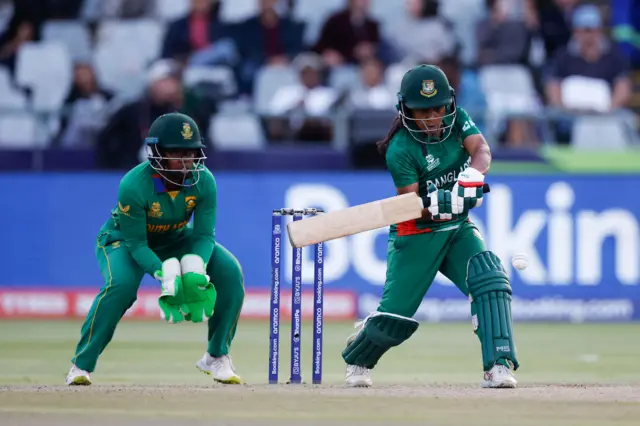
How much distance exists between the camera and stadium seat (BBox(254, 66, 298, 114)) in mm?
14969

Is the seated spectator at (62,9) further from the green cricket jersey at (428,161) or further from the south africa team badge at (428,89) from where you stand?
the south africa team badge at (428,89)

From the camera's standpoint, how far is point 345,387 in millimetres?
7301

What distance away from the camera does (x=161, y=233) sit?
25.4 feet

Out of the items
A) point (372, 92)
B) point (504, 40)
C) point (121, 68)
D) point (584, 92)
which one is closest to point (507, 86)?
point (504, 40)

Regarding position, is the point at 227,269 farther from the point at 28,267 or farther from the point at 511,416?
the point at 28,267

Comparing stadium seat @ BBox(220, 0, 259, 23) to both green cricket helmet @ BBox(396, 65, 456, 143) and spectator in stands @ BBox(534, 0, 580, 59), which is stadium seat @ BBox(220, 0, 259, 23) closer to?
spectator in stands @ BBox(534, 0, 580, 59)

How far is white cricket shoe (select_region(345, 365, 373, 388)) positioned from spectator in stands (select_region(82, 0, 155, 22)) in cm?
968

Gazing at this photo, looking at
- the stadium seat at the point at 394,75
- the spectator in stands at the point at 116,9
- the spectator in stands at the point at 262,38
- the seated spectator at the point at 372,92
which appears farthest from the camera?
the spectator in stands at the point at 116,9

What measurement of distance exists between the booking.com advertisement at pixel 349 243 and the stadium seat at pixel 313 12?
114 inches

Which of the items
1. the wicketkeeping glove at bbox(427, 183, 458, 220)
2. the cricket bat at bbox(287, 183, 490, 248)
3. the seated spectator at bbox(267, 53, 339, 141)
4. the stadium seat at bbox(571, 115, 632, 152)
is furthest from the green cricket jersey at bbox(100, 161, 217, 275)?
the stadium seat at bbox(571, 115, 632, 152)

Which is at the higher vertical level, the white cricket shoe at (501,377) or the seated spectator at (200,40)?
the seated spectator at (200,40)

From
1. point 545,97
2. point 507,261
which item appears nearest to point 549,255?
point 507,261

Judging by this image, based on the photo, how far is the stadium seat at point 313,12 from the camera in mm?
15906

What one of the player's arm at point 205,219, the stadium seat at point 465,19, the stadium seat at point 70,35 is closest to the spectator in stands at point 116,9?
the stadium seat at point 70,35
